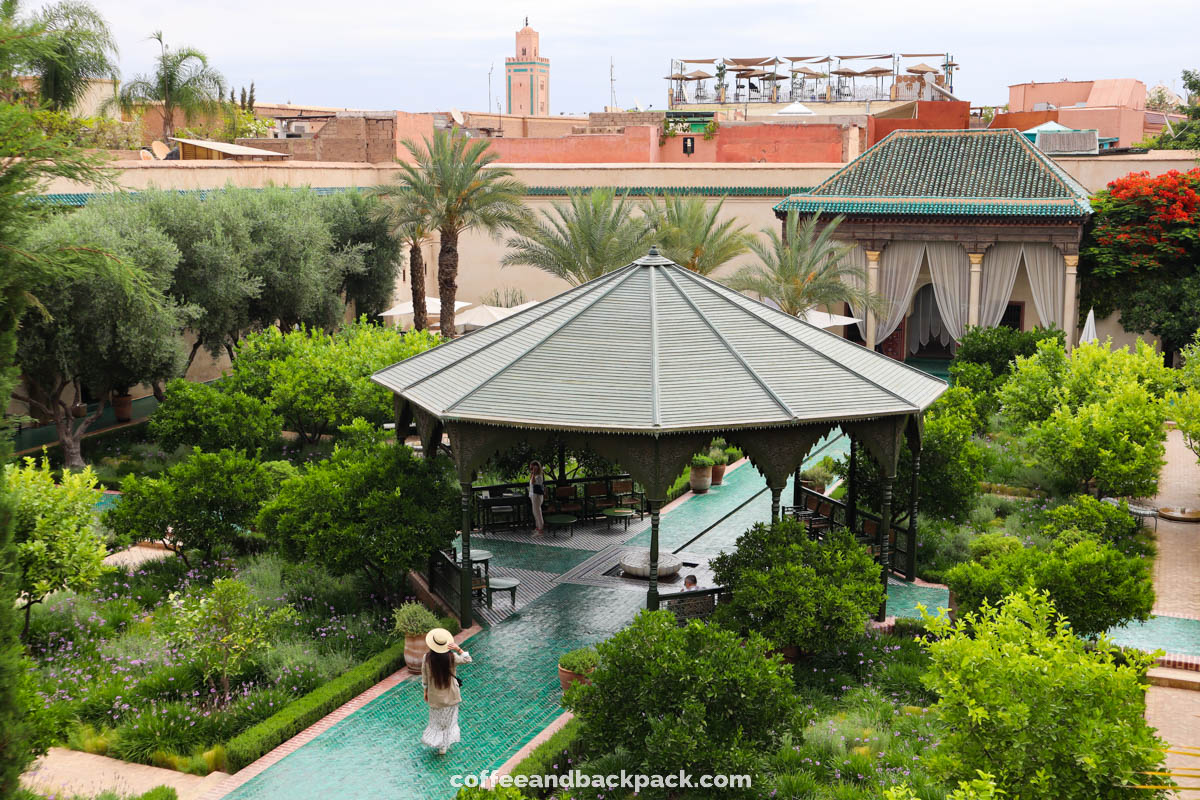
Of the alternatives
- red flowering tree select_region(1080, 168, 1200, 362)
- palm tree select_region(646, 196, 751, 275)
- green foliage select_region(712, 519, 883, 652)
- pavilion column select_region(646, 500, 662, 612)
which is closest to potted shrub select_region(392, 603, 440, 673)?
pavilion column select_region(646, 500, 662, 612)

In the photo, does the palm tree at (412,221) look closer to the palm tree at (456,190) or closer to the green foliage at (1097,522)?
the palm tree at (456,190)

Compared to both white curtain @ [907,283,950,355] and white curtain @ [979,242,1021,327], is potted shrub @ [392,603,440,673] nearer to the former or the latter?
white curtain @ [979,242,1021,327]

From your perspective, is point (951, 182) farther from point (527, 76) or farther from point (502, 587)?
point (527, 76)

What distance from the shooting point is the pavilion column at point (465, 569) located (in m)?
13.8

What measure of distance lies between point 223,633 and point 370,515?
2.31 m

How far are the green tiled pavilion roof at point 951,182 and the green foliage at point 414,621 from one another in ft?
73.1

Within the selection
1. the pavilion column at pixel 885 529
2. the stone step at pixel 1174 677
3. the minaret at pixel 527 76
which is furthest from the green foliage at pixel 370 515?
the minaret at pixel 527 76

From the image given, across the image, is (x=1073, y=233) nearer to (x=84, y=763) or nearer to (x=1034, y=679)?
(x=1034, y=679)

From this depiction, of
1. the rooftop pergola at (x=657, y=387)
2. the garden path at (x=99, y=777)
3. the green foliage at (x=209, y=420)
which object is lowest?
the garden path at (x=99, y=777)

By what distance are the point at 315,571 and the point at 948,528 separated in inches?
376

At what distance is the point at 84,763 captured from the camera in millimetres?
10758

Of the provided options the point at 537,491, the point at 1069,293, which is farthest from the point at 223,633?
the point at 1069,293

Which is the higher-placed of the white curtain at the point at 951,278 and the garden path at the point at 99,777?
the white curtain at the point at 951,278

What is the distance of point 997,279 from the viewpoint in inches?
1251
